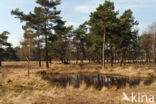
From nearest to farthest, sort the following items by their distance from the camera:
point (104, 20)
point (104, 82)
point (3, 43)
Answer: point (104, 82)
point (104, 20)
point (3, 43)

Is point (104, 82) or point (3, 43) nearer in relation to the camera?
point (104, 82)

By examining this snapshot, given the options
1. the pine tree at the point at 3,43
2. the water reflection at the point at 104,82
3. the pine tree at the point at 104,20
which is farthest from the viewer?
the pine tree at the point at 3,43

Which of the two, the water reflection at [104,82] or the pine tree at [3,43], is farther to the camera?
the pine tree at [3,43]

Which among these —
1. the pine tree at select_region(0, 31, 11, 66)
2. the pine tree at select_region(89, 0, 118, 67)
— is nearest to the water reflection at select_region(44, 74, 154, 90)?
the pine tree at select_region(89, 0, 118, 67)

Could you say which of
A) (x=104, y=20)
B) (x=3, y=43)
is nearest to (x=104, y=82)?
(x=104, y=20)

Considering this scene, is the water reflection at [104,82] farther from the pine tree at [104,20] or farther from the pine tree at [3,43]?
the pine tree at [3,43]

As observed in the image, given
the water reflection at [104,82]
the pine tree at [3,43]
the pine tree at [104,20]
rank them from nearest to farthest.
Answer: the water reflection at [104,82]
the pine tree at [104,20]
the pine tree at [3,43]

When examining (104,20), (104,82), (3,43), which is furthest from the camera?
(3,43)

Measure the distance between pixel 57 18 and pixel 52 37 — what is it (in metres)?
3.86

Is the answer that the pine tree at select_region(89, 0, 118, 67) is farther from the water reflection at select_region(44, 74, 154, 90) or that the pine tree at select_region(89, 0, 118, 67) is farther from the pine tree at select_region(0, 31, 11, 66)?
the pine tree at select_region(0, 31, 11, 66)

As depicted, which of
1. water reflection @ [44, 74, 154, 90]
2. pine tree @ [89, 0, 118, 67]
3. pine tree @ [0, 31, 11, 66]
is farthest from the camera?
pine tree @ [0, 31, 11, 66]

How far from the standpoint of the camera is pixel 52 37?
28.7 m

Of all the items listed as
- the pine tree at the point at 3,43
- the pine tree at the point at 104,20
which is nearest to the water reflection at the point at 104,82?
the pine tree at the point at 104,20

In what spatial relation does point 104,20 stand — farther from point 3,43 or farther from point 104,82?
point 3,43
